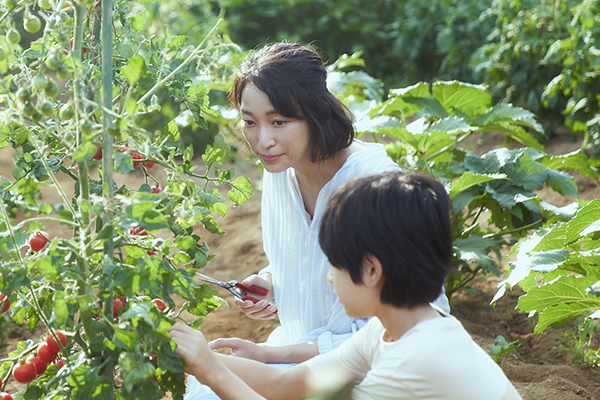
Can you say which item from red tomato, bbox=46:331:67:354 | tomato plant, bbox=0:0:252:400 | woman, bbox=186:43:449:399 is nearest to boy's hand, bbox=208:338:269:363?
woman, bbox=186:43:449:399

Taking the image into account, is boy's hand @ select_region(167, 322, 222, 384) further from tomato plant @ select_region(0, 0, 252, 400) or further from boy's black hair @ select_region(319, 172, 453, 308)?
boy's black hair @ select_region(319, 172, 453, 308)

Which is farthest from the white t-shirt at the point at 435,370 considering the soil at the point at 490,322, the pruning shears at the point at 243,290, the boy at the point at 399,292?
the soil at the point at 490,322

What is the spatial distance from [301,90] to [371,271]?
0.66 meters

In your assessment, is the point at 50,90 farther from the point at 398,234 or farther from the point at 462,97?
the point at 462,97

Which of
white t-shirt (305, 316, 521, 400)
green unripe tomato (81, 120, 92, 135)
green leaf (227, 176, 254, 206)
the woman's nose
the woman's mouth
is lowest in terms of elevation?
white t-shirt (305, 316, 521, 400)

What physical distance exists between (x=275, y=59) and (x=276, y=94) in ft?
0.38

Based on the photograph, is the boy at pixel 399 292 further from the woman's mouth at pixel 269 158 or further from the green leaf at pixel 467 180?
the green leaf at pixel 467 180

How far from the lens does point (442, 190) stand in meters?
1.10

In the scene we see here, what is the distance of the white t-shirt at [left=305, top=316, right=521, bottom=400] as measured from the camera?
1.02m

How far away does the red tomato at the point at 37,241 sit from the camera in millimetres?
1112

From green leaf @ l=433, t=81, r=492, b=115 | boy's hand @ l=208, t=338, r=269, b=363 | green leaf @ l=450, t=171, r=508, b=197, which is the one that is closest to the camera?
boy's hand @ l=208, t=338, r=269, b=363

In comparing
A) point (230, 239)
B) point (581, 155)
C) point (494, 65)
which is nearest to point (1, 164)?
point (230, 239)

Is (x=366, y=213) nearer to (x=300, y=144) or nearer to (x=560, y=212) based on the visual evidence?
Answer: (x=300, y=144)

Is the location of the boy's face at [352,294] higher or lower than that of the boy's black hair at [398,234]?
lower
